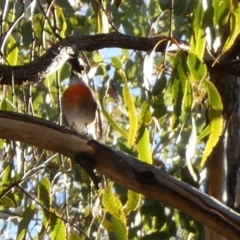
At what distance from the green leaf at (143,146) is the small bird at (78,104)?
0.37 meters

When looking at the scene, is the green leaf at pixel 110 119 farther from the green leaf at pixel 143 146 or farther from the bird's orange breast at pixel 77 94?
the bird's orange breast at pixel 77 94

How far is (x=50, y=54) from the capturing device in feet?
4.36

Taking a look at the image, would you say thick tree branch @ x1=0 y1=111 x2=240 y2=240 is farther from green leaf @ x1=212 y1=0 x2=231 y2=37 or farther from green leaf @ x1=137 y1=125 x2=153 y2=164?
green leaf @ x1=212 y1=0 x2=231 y2=37

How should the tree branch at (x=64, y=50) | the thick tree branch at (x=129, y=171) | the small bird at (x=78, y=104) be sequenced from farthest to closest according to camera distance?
the small bird at (x=78, y=104), the tree branch at (x=64, y=50), the thick tree branch at (x=129, y=171)

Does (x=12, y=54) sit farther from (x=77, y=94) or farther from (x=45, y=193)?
(x=45, y=193)

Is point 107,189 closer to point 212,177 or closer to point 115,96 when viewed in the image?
point 212,177

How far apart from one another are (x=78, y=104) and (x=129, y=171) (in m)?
0.54

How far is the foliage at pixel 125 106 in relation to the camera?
129 centimetres

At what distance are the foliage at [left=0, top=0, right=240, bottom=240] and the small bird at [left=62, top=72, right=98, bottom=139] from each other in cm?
3

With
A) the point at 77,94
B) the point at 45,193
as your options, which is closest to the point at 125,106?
the point at 77,94

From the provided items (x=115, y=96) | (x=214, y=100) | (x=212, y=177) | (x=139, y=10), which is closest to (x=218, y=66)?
(x=214, y=100)

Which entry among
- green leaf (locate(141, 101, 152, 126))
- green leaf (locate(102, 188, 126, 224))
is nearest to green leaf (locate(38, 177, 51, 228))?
green leaf (locate(102, 188, 126, 224))

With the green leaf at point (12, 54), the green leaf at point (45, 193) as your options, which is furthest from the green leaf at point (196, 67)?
the green leaf at point (12, 54)

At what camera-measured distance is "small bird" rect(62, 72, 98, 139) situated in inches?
66.4
